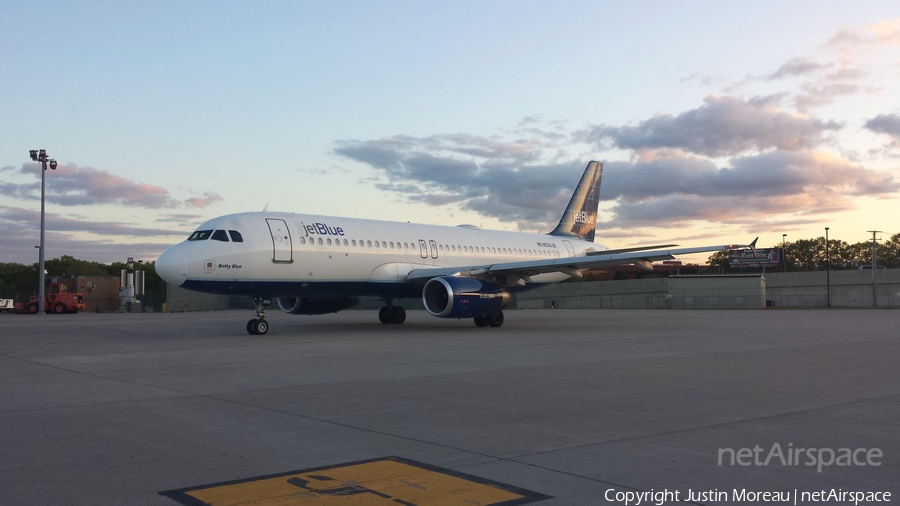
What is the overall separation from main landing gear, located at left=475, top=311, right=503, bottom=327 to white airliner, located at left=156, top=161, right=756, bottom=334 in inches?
1.2

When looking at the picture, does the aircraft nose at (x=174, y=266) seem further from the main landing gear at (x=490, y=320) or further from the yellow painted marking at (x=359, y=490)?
the yellow painted marking at (x=359, y=490)

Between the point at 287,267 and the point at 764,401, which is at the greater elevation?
the point at 287,267

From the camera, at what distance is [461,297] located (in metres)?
20.1

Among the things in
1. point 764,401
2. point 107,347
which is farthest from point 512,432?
point 107,347

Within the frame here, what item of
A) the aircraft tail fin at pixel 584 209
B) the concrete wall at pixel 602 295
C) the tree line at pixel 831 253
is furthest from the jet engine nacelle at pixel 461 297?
the tree line at pixel 831 253

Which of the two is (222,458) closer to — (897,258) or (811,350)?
(811,350)

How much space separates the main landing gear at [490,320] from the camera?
22.7 meters

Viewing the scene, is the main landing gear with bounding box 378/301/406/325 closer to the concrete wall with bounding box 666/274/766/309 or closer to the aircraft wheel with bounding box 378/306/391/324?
the aircraft wheel with bounding box 378/306/391/324

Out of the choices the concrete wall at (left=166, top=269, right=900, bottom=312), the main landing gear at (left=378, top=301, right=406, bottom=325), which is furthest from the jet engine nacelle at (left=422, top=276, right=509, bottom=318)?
the concrete wall at (left=166, top=269, right=900, bottom=312)

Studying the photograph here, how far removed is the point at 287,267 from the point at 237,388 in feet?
34.4

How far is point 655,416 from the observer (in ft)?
22.9

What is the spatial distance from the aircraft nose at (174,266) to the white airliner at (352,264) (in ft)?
0.08

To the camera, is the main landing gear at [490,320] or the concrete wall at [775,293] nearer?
the main landing gear at [490,320]

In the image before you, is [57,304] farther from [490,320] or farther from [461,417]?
[461,417]
